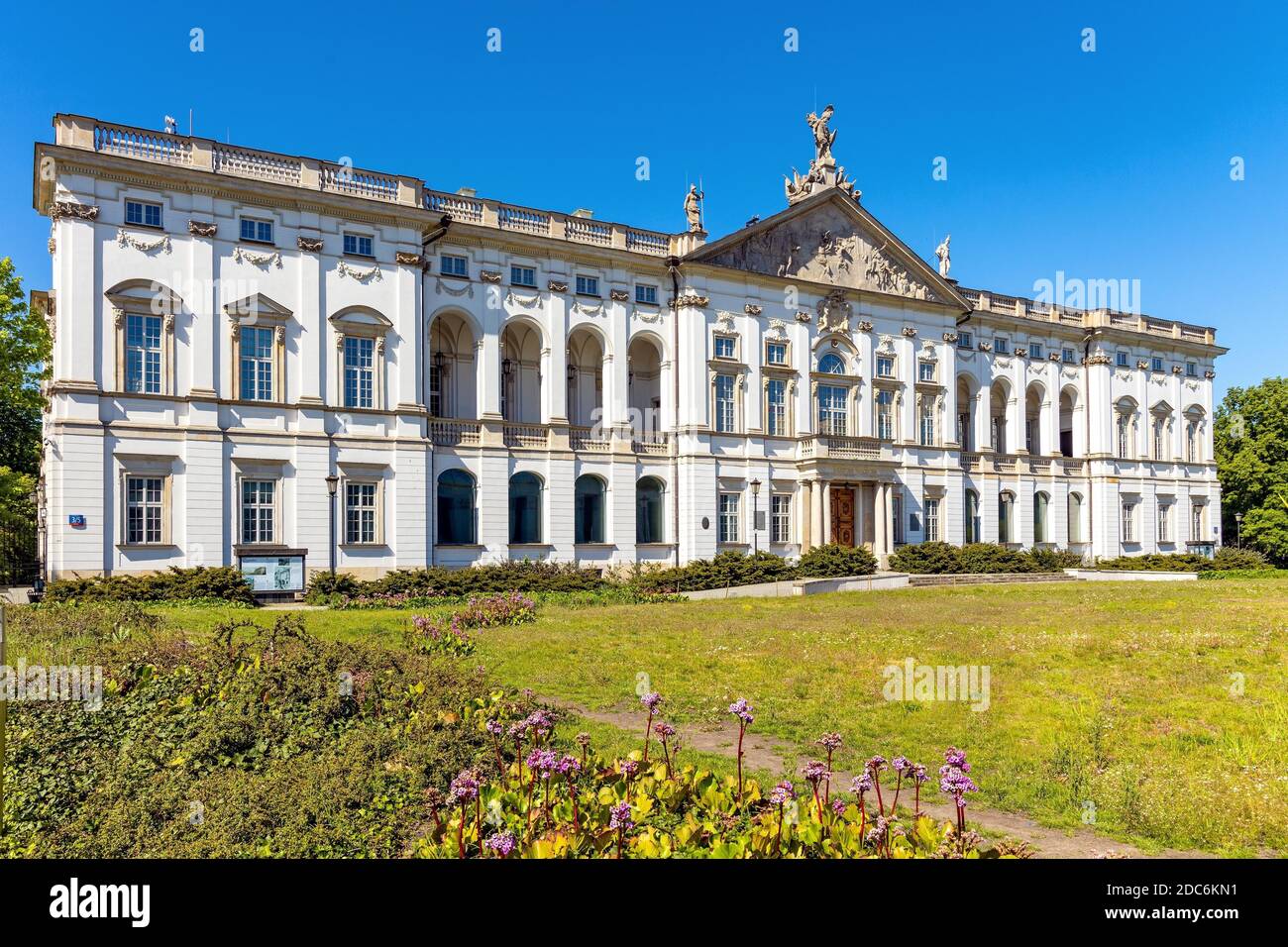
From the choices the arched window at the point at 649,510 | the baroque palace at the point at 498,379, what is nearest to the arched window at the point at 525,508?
the baroque palace at the point at 498,379

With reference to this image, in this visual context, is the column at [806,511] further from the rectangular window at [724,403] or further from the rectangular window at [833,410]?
the rectangular window at [724,403]

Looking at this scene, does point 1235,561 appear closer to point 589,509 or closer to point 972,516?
point 972,516

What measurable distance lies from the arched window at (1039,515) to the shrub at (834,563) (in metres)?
18.2

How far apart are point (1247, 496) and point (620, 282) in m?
53.2

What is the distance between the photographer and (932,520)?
47.1 meters

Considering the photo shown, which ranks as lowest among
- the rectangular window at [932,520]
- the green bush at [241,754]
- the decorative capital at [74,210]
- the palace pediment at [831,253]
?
the green bush at [241,754]

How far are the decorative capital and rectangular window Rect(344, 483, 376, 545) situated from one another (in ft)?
39.1

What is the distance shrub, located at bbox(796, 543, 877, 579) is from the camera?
3844cm

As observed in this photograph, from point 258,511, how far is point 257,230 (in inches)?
395

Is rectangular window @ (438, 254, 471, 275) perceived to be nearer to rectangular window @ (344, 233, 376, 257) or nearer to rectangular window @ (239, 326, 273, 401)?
rectangular window @ (344, 233, 376, 257)

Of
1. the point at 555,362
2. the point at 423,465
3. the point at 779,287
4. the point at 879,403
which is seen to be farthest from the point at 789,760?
the point at 879,403

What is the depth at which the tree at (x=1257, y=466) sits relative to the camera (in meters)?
62.0

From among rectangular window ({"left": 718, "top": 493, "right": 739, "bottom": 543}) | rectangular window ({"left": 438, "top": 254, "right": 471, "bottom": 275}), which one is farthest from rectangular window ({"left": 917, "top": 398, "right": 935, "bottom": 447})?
rectangular window ({"left": 438, "top": 254, "right": 471, "bottom": 275})
